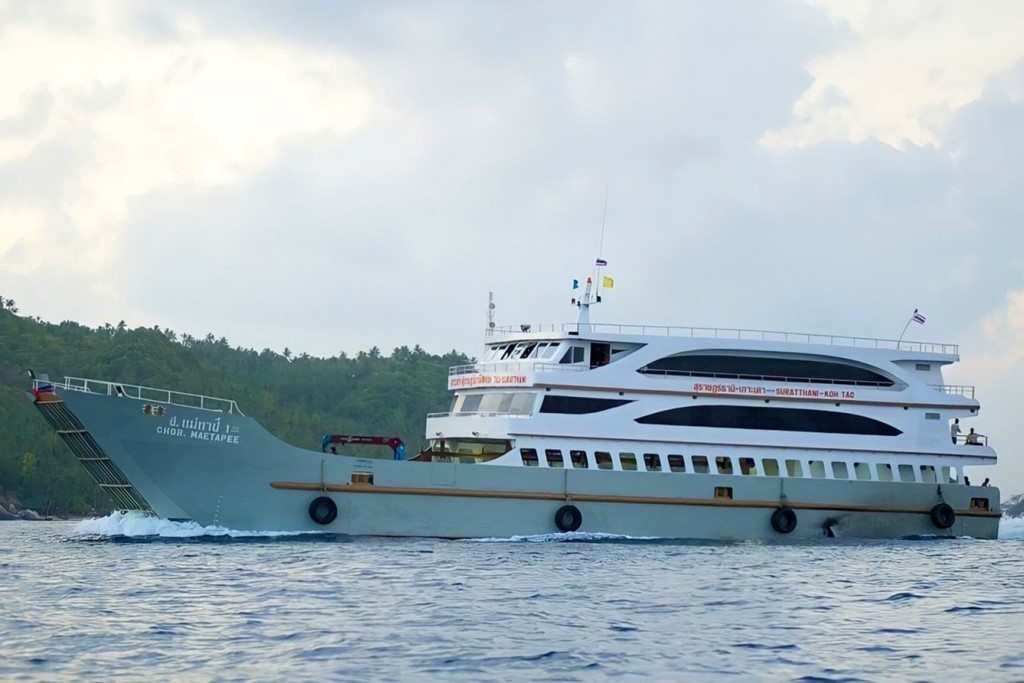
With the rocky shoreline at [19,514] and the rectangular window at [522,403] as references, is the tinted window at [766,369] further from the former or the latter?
the rocky shoreline at [19,514]

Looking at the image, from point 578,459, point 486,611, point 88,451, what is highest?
point 578,459

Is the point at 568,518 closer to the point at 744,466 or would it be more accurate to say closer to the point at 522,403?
the point at 522,403

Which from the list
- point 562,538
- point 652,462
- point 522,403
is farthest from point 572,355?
point 562,538

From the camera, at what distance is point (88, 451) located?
33625 mm

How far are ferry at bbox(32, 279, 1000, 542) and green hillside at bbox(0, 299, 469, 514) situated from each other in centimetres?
4070

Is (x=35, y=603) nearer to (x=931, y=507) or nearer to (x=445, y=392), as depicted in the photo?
(x=931, y=507)

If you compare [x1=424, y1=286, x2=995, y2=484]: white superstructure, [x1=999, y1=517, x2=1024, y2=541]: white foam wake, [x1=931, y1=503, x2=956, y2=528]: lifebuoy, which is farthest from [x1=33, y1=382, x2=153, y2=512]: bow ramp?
[x1=999, y1=517, x2=1024, y2=541]: white foam wake

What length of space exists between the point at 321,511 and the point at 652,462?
847 centimetres

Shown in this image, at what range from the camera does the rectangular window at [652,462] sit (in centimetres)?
3691

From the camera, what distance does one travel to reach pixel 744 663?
18.2 metres

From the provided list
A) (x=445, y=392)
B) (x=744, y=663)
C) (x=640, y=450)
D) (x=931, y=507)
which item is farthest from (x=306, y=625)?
(x=445, y=392)

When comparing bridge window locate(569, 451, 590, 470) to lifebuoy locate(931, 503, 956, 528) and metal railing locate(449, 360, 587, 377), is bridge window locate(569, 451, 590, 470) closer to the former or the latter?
metal railing locate(449, 360, 587, 377)

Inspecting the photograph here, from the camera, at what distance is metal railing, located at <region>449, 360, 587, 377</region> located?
3694 centimetres

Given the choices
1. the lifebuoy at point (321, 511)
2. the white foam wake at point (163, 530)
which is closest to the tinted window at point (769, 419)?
the lifebuoy at point (321, 511)
